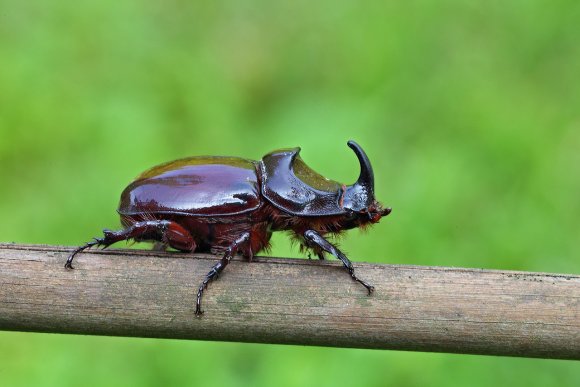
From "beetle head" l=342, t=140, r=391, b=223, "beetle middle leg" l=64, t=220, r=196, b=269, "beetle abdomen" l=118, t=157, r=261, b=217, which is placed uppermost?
"beetle head" l=342, t=140, r=391, b=223

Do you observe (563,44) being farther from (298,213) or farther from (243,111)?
(298,213)

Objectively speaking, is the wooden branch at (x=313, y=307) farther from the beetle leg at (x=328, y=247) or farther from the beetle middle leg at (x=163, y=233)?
the beetle middle leg at (x=163, y=233)

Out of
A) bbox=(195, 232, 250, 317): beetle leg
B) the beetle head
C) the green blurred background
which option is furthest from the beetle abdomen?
the green blurred background

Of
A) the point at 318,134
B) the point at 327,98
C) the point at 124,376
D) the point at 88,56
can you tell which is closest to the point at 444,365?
the point at 124,376

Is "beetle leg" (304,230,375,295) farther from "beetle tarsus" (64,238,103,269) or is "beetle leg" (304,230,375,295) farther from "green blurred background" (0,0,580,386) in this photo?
"green blurred background" (0,0,580,386)

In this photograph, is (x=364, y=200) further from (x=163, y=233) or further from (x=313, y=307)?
(x=163, y=233)

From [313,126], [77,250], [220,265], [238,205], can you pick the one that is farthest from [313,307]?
[313,126]

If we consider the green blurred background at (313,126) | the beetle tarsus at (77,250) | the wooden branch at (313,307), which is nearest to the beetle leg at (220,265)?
the wooden branch at (313,307)
